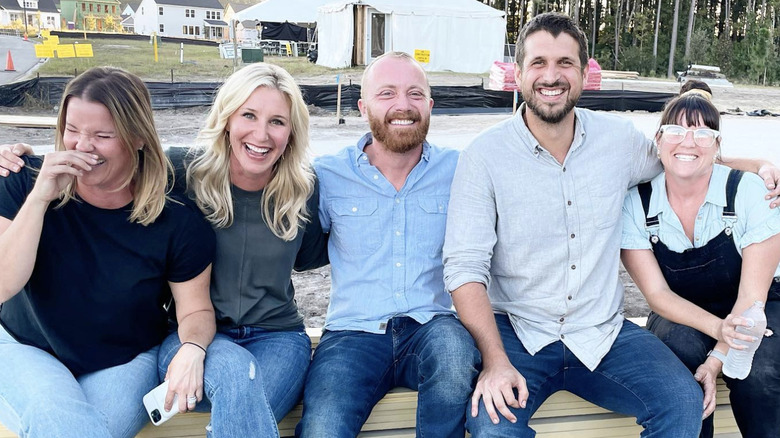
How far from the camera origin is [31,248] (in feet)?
7.09

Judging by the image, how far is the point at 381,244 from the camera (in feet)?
9.09

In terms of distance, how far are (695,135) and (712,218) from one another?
337 millimetres

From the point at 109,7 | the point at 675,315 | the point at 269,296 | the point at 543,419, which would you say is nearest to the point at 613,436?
the point at 543,419

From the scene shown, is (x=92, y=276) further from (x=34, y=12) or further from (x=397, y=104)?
(x=34, y=12)

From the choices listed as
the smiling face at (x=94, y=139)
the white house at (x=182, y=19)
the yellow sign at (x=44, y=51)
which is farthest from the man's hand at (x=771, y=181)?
the white house at (x=182, y=19)

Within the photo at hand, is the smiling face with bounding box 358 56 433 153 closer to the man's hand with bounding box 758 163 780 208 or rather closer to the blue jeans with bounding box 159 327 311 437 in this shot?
the blue jeans with bounding box 159 327 311 437

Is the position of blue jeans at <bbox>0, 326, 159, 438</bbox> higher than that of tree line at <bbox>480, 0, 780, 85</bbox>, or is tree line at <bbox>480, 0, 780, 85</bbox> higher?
tree line at <bbox>480, 0, 780, 85</bbox>

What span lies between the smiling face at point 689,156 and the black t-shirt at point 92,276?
1.85 m

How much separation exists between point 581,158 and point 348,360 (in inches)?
48.6

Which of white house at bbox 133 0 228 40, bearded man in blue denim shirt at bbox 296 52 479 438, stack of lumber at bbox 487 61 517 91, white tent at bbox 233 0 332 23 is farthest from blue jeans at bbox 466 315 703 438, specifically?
white house at bbox 133 0 228 40

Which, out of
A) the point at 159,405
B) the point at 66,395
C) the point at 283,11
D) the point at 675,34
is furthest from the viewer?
the point at 675,34

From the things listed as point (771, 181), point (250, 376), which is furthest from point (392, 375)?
point (771, 181)

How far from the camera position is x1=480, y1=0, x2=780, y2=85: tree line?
34.8 metres

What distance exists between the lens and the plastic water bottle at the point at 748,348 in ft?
8.00
